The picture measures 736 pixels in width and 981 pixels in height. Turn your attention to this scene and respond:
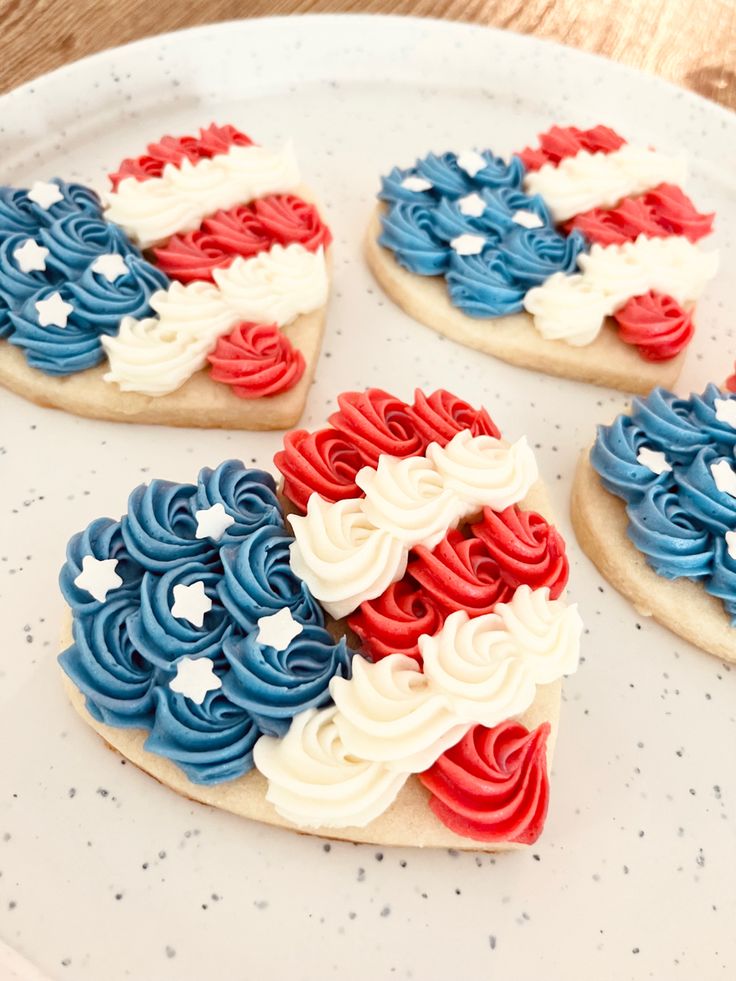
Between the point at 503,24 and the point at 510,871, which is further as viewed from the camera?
the point at 503,24

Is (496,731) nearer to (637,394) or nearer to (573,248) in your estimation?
(637,394)

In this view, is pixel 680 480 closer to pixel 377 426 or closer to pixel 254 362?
pixel 377 426

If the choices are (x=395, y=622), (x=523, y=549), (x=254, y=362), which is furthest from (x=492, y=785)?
(x=254, y=362)

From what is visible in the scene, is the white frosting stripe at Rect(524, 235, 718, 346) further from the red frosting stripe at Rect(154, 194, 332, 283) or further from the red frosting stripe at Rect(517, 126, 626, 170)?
the red frosting stripe at Rect(154, 194, 332, 283)

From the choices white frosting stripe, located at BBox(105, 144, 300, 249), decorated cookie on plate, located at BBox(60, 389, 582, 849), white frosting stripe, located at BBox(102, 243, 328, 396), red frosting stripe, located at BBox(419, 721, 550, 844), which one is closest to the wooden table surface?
white frosting stripe, located at BBox(105, 144, 300, 249)

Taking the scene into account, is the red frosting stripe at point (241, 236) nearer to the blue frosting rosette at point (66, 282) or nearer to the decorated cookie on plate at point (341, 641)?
the blue frosting rosette at point (66, 282)

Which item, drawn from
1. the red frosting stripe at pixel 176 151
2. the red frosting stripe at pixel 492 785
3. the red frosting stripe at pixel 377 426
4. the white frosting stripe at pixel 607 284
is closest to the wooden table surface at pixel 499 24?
the red frosting stripe at pixel 176 151

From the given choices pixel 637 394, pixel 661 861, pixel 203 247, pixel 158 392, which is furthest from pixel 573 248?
pixel 661 861

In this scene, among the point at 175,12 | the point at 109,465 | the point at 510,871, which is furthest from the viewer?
the point at 175,12
